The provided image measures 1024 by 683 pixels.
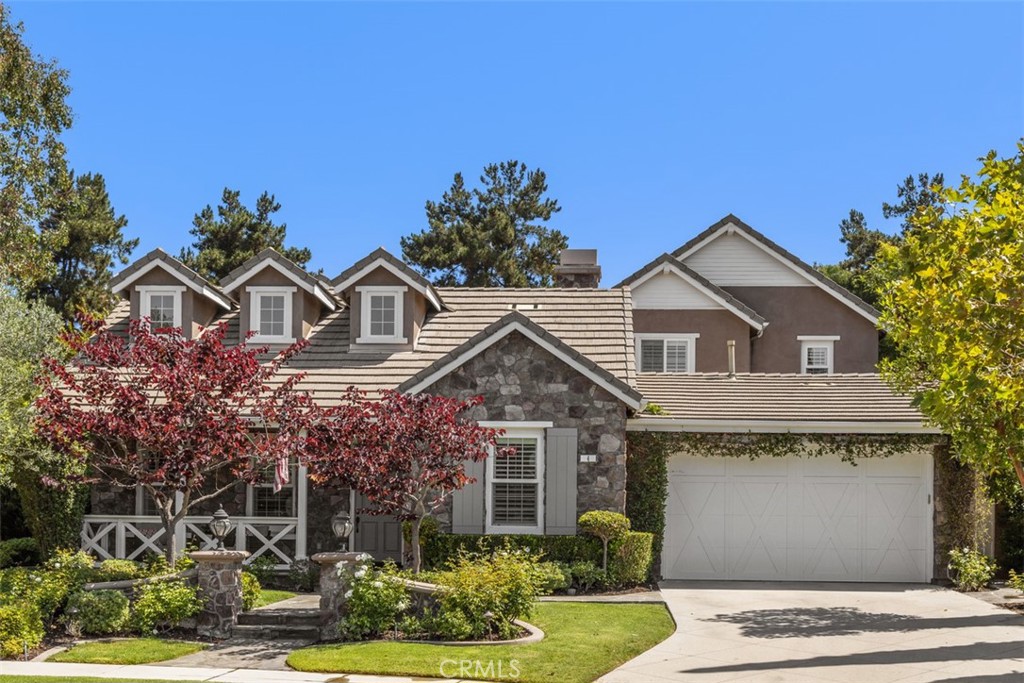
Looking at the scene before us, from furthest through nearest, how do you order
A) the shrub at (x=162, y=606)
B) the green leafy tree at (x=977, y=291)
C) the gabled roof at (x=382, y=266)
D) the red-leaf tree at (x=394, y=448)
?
the gabled roof at (x=382, y=266) → the red-leaf tree at (x=394, y=448) → the shrub at (x=162, y=606) → the green leafy tree at (x=977, y=291)

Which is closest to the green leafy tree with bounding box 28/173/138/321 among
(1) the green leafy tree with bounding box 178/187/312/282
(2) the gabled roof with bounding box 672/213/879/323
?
(1) the green leafy tree with bounding box 178/187/312/282

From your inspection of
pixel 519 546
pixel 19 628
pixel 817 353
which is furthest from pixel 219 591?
pixel 817 353

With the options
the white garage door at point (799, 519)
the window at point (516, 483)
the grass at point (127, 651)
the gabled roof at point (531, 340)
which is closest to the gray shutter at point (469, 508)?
the window at point (516, 483)

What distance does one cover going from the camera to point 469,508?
18.7 metres

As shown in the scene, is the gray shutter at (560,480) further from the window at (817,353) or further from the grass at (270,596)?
the window at (817,353)

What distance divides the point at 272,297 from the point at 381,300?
2.23 m

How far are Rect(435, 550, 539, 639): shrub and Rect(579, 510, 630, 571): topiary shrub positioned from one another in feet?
13.8

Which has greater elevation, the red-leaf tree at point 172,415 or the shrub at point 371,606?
the red-leaf tree at point 172,415

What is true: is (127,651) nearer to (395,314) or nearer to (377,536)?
(377,536)

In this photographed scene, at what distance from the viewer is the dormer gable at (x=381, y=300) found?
73.6 ft

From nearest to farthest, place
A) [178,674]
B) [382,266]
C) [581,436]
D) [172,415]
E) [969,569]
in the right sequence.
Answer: [178,674]
[172,415]
[969,569]
[581,436]
[382,266]

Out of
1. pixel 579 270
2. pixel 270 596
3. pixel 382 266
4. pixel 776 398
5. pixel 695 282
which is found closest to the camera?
pixel 270 596

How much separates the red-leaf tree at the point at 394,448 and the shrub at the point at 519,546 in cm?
237

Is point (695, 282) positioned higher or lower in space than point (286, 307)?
higher
